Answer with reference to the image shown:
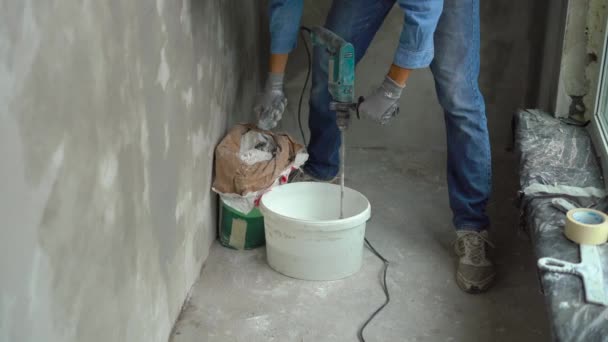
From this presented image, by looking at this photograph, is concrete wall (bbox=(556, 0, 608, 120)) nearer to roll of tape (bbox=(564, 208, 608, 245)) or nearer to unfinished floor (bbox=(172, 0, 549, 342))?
unfinished floor (bbox=(172, 0, 549, 342))

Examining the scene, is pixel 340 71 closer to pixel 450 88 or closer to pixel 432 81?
pixel 450 88

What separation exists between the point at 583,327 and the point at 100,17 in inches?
45.1

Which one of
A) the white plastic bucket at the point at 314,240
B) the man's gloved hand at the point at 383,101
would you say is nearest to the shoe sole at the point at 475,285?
the white plastic bucket at the point at 314,240

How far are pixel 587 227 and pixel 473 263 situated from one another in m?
0.49

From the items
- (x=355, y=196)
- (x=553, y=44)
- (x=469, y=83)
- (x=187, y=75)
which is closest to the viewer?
(x=187, y=75)

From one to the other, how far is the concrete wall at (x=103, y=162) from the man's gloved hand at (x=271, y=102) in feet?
0.70

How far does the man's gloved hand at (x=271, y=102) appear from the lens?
2.24 metres

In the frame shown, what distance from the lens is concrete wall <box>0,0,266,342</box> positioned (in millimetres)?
980

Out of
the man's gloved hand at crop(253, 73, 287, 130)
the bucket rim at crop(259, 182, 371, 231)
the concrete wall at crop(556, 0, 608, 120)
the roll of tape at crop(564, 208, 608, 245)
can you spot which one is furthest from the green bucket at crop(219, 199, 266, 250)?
the concrete wall at crop(556, 0, 608, 120)

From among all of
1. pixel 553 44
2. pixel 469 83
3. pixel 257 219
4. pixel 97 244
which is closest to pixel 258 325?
pixel 257 219

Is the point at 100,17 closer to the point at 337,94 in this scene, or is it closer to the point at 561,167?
the point at 337,94

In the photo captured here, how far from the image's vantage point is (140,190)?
151 centimetres

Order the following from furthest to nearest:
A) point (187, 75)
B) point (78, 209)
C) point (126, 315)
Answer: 1. point (187, 75)
2. point (126, 315)
3. point (78, 209)

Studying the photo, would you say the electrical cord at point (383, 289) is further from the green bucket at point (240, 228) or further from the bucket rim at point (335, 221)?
the green bucket at point (240, 228)
